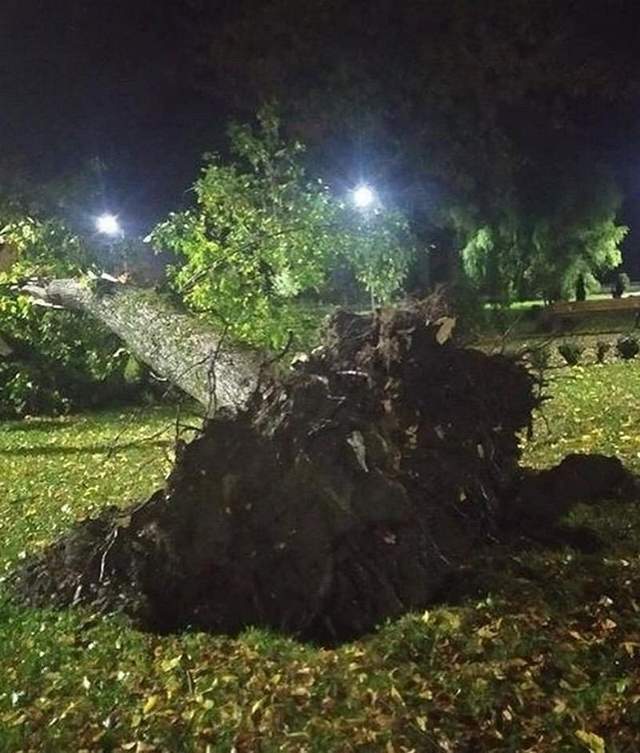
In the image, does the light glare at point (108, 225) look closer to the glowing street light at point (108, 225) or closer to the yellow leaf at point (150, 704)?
the glowing street light at point (108, 225)

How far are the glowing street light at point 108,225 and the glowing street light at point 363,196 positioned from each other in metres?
3.04

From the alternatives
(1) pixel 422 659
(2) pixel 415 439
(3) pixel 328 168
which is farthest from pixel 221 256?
(1) pixel 422 659

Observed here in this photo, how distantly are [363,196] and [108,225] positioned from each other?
10.6 ft

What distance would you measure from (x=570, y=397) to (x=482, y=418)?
22.1ft

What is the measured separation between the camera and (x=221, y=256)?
10.9 meters

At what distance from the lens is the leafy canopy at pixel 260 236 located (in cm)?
1086

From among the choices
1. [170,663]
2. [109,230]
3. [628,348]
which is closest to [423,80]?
[109,230]

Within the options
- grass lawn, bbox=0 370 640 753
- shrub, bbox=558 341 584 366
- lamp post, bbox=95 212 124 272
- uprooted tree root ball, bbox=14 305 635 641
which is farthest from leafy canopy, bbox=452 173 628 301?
grass lawn, bbox=0 370 640 753

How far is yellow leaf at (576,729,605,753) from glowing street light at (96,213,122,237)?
970 cm

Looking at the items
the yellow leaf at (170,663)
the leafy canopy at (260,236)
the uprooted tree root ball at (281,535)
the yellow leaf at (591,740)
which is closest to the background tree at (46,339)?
the leafy canopy at (260,236)

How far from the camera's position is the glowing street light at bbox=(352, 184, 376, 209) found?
11890 millimetres

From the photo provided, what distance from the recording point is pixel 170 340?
9.88m

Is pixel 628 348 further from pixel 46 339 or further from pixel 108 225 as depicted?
pixel 46 339

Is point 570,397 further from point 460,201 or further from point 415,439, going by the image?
point 415,439
